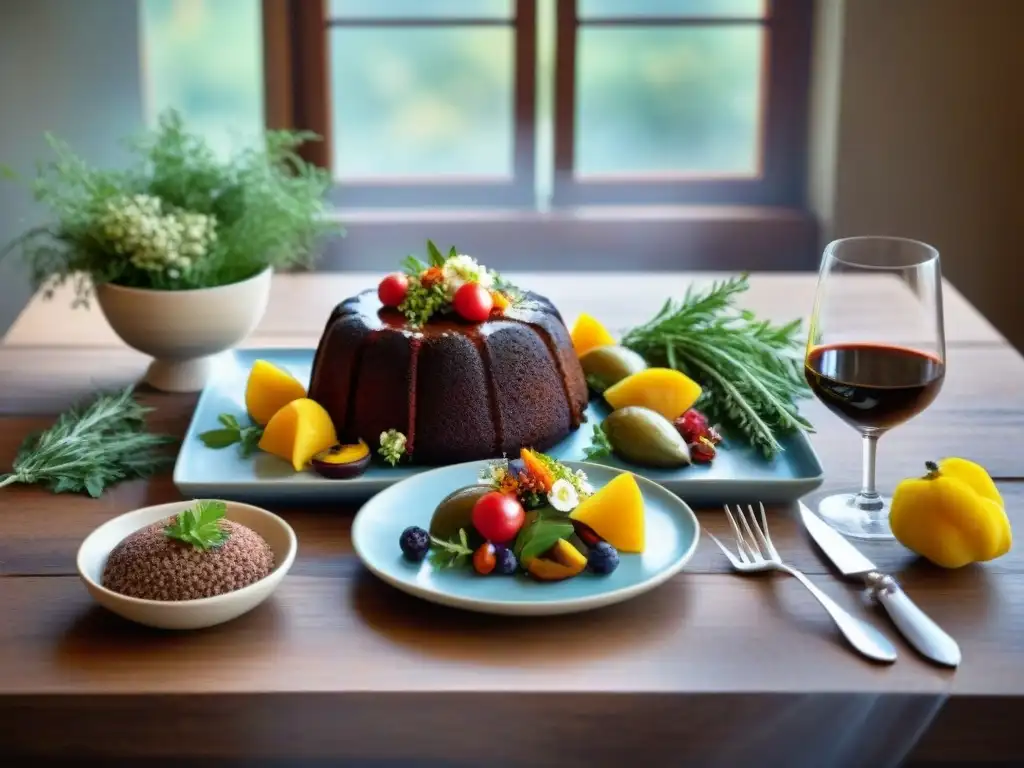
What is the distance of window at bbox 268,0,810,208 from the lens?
3297 millimetres

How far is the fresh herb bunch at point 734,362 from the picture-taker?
166cm

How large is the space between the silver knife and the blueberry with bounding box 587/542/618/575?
0.74 feet

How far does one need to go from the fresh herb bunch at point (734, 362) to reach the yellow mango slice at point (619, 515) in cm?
30

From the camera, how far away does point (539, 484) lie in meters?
1.36

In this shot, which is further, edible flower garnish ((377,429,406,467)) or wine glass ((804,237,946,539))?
edible flower garnish ((377,429,406,467))

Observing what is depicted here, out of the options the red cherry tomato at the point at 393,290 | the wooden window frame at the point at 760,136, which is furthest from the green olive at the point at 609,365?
the wooden window frame at the point at 760,136

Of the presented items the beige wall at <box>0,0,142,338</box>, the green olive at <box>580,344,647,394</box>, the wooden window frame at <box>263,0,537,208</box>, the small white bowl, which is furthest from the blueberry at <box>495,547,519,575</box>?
the beige wall at <box>0,0,142,338</box>

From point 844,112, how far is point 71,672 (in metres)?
2.43

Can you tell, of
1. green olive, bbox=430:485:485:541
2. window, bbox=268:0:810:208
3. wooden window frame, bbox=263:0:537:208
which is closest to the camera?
green olive, bbox=430:485:485:541

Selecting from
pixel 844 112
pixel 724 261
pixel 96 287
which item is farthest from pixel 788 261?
pixel 96 287

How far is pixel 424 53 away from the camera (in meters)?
3.39

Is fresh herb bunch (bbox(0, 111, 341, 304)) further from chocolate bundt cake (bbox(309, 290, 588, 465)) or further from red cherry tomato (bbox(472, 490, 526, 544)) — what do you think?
red cherry tomato (bbox(472, 490, 526, 544))

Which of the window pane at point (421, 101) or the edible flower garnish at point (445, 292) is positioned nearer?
the edible flower garnish at point (445, 292)

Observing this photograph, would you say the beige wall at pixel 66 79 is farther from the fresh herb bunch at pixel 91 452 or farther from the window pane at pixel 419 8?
the fresh herb bunch at pixel 91 452
